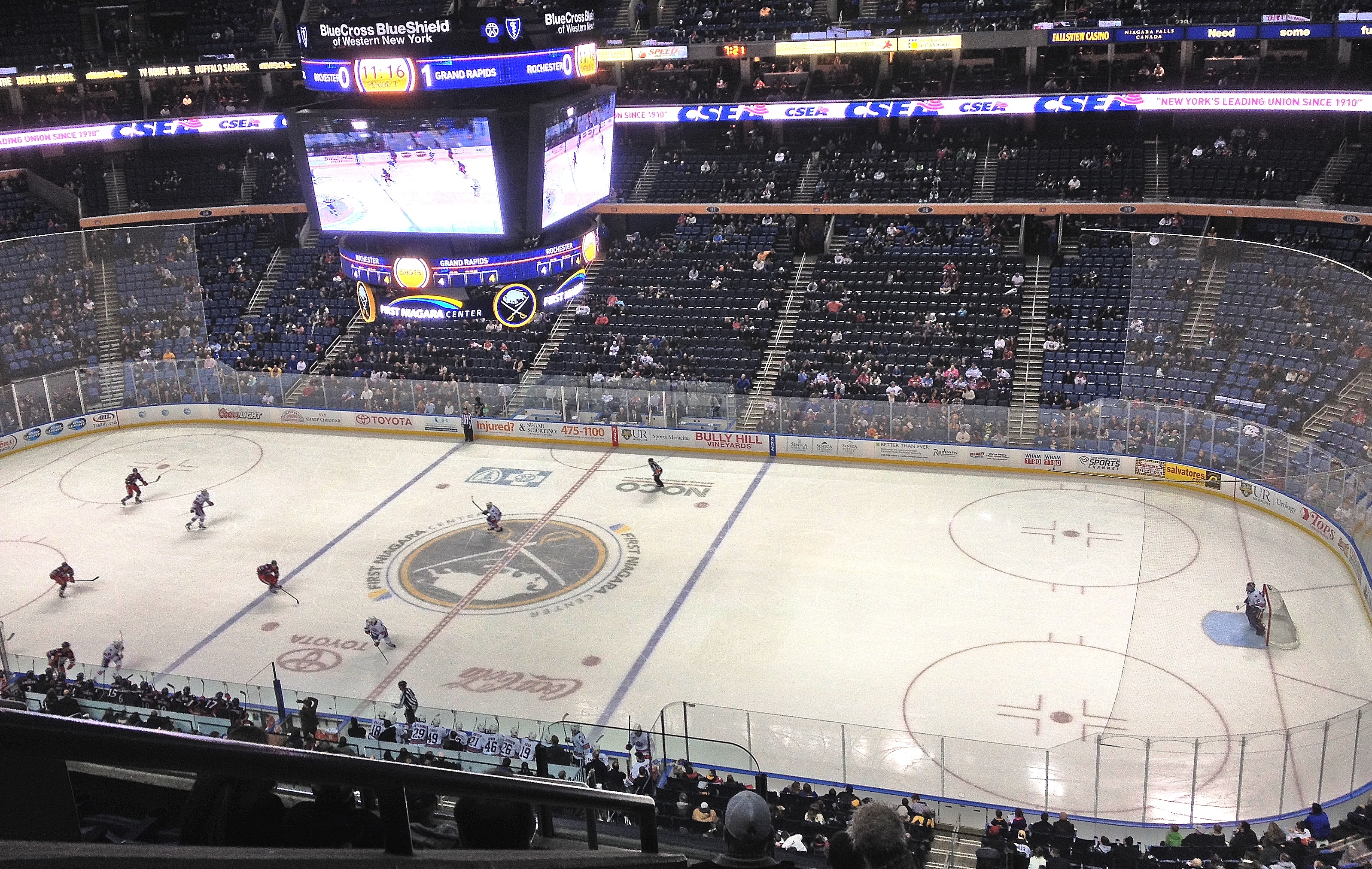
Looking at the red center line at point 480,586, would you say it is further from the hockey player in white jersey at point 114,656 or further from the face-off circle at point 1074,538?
the face-off circle at point 1074,538

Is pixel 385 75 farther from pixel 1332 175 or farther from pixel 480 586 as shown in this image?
pixel 1332 175

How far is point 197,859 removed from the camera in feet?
7.40

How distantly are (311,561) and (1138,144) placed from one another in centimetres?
2865

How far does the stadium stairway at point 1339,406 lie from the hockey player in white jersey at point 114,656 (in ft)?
82.8

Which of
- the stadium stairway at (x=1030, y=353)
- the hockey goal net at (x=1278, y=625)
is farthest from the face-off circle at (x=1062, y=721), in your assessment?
the stadium stairway at (x=1030, y=353)

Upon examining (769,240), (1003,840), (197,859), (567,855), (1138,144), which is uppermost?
(197,859)

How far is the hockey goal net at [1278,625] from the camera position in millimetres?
23094

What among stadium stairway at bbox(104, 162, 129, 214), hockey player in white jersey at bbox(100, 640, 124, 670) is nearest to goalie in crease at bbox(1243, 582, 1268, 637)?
hockey player in white jersey at bbox(100, 640, 124, 670)

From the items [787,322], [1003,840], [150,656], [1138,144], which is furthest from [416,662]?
[1138,144]

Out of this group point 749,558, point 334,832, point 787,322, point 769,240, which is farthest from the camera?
point 769,240

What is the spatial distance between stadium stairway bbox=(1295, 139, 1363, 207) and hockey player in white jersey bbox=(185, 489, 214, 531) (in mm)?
30652

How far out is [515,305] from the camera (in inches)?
1003

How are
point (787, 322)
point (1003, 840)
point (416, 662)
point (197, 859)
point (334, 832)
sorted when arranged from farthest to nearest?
1. point (787, 322)
2. point (416, 662)
3. point (1003, 840)
4. point (334, 832)
5. point (197, 859)

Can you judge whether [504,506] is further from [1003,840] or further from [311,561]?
[1003,840]
